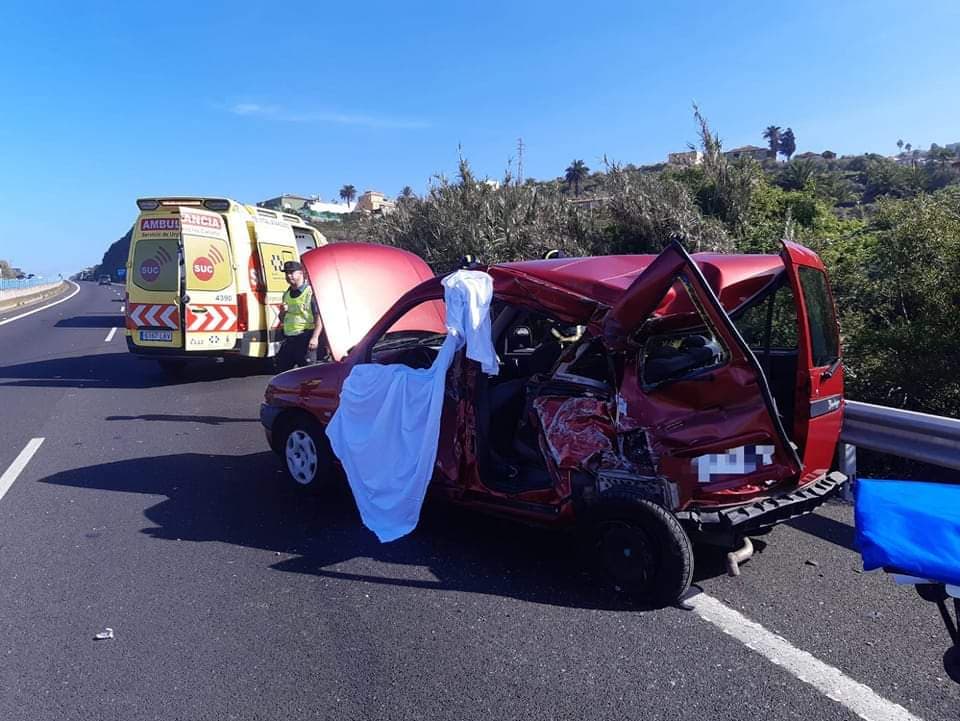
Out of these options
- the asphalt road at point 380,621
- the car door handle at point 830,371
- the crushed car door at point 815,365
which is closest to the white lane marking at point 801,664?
the asphalt road at point 380,621

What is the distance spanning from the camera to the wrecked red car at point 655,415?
425 centimetres

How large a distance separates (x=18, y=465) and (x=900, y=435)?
24.7ft

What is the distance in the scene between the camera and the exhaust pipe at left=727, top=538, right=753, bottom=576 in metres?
4.53

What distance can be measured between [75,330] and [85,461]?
57.0 ft

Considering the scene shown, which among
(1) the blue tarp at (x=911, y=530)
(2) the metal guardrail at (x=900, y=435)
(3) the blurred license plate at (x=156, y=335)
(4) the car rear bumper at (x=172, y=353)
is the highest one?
(3) the blurred license plate at (x=156, y=335)

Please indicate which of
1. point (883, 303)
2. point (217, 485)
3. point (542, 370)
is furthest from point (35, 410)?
point (883, 303)

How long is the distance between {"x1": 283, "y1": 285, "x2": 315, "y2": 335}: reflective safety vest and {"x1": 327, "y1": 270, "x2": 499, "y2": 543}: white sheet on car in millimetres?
4488

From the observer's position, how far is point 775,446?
4230 millimetres

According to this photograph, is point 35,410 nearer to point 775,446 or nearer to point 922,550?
point 775,446

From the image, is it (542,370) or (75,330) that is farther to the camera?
(75,330)

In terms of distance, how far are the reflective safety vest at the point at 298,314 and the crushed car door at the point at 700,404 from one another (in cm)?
641

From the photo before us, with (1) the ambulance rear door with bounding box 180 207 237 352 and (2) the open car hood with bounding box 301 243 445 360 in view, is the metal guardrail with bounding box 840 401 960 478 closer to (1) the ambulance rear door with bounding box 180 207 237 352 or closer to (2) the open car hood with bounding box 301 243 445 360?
(2) the open car hood with bounding box 301 243 445 360

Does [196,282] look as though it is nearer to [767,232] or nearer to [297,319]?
[297,319]

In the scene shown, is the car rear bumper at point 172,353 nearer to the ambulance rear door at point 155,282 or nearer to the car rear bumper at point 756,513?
the ambulance rear door at point 155,282
